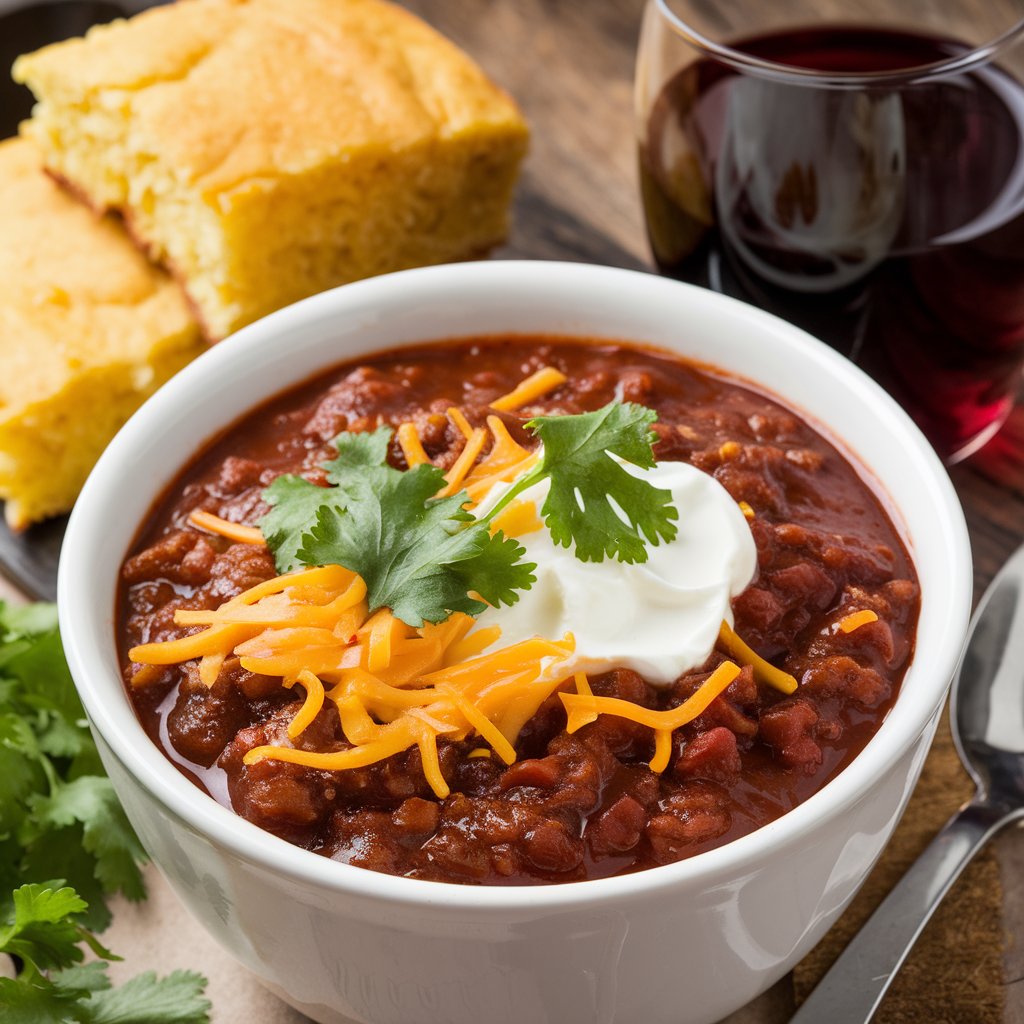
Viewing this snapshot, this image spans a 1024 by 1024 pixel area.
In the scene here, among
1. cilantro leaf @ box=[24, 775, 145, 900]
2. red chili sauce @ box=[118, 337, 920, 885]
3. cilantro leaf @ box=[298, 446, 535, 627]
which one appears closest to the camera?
red chili sauce @ box=[118, 337, 920, 885]

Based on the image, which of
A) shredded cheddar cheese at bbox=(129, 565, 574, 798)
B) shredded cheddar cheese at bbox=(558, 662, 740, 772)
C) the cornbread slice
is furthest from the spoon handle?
the cornbread slice

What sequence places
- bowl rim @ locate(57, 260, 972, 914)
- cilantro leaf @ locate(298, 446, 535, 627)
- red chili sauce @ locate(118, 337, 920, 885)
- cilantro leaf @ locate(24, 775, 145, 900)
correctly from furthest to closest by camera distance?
cilantro leaf @ locate(24, 775, 145, 900)
cilantro leaf @ locate(298, 446, 535, 627)
red chili sauce @ locate(118, 337, 920, 885)
bowl rim @ locate(57, 260, 972, 914)

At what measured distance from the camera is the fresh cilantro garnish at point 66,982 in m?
2.14

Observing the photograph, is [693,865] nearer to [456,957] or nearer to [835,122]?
[456,957]

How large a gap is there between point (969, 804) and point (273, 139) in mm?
2196

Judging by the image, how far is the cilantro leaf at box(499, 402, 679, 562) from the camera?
2.14m

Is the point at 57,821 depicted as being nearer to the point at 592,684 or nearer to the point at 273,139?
the point at 592,684

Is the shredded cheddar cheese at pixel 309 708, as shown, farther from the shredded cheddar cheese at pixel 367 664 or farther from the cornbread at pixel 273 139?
the cornbread at pixel 273 139

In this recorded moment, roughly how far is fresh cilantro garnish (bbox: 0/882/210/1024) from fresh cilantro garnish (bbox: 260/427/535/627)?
63 centimetres

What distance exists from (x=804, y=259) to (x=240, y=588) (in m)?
1.55

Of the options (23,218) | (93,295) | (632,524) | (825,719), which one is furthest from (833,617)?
(23,218)

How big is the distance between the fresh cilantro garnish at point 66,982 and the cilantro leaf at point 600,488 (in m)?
0.91

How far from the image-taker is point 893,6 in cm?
439

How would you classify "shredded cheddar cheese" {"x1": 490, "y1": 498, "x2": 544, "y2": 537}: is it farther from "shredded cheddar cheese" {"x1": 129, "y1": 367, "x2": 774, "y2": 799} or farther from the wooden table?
the wooden table
